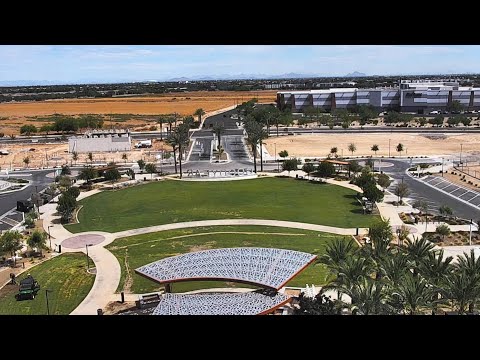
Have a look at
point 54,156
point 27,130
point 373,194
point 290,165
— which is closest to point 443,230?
point 373,194

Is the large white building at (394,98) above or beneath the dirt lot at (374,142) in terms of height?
above

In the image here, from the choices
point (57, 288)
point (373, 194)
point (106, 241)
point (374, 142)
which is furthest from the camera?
point (374, 142)

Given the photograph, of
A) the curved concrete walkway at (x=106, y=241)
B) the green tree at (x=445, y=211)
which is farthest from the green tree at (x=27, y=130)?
the green tree at (x=445, y=211)

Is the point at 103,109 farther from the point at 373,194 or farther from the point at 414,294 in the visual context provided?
the point at 414,294

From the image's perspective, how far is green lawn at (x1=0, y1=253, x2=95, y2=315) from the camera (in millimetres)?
28750

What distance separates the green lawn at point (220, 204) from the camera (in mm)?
44844

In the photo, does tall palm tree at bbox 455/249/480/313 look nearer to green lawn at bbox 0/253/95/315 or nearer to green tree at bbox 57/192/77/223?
green lawn at bbox 0/253/95/315

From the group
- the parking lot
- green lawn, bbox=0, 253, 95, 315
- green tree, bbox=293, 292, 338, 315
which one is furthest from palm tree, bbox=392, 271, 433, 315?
the parking lot

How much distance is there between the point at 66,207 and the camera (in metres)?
44.8

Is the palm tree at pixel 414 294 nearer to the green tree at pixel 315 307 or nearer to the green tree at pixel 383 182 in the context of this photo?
the green tree at pixel 315 307

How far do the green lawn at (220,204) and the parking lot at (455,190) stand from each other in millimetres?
11052

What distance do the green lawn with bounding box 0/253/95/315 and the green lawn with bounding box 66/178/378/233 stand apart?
7.92 m

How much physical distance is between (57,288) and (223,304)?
12739mm
